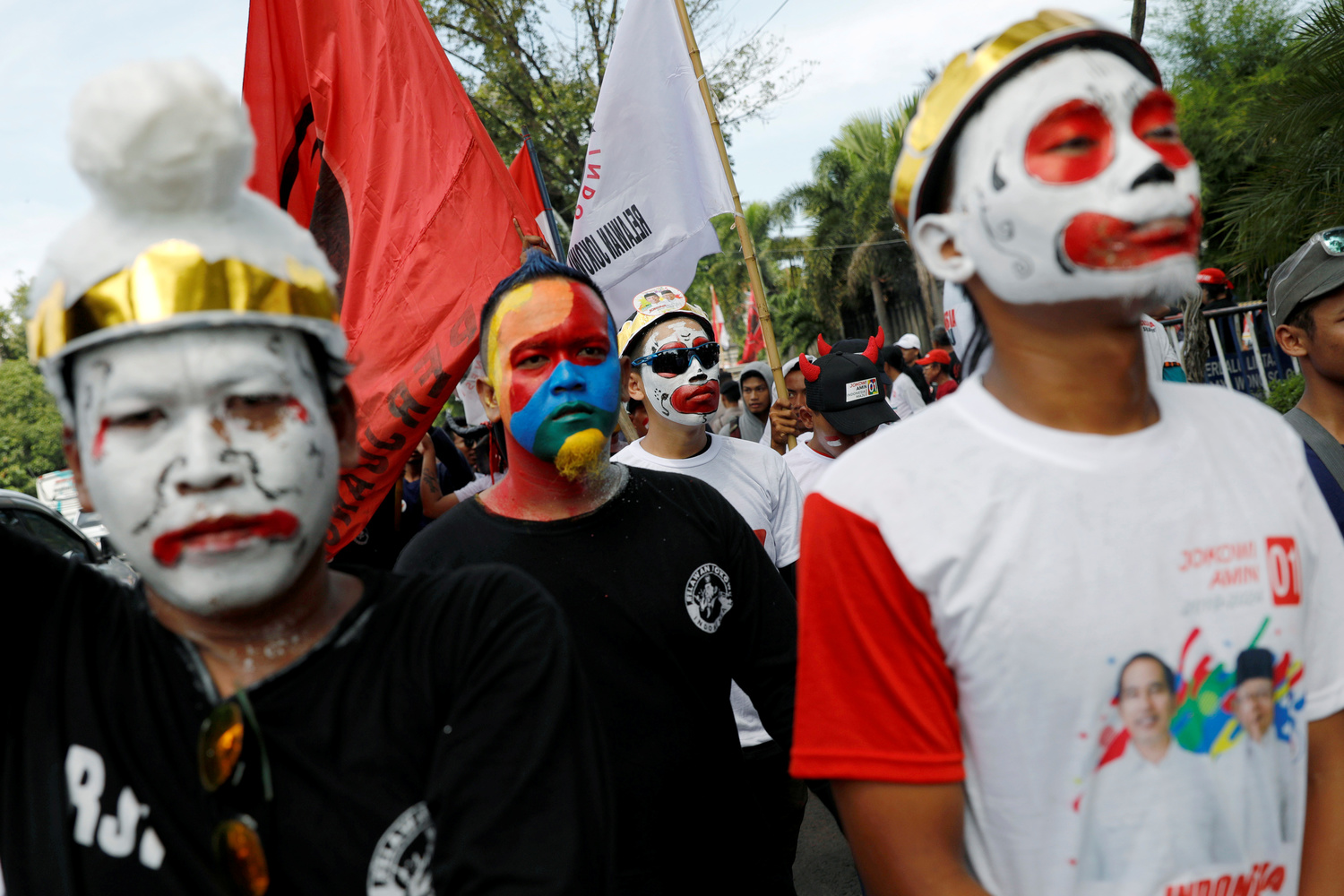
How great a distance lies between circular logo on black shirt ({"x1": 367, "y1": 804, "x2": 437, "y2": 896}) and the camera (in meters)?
1.42

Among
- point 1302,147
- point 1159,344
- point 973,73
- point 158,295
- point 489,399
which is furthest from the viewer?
point 1302,147

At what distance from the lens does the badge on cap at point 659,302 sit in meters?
5.00

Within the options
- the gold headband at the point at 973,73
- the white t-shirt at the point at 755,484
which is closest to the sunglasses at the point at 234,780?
the gold headband at the point at 973,73

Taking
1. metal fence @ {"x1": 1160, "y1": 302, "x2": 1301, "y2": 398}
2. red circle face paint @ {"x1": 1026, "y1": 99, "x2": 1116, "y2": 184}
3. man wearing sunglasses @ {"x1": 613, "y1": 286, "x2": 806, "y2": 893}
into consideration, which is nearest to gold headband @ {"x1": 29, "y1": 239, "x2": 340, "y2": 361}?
red circle face paint @ {"x1": 1026, "y1": 99, "x2": 1116, "y2": 184}

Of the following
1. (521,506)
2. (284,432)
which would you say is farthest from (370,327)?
(284,432)

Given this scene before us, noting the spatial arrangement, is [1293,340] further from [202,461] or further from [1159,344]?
[202,461]

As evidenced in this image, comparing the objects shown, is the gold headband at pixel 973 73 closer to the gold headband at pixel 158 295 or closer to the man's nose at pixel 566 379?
the gold headband at pixel 158 295

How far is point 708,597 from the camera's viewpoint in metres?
2.81

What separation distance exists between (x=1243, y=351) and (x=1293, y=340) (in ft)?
30.0

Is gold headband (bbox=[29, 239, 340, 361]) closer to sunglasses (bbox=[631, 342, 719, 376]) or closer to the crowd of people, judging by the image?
the crowd of people

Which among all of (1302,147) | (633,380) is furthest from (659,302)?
(1302,147)

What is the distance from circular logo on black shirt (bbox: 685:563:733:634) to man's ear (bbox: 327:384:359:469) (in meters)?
1.25

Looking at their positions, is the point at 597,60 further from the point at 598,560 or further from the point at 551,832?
the point at 551,832

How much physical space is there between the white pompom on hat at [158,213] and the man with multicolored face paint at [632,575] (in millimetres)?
1346
